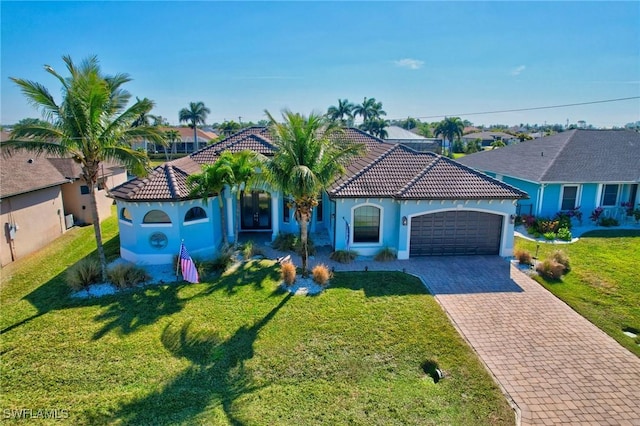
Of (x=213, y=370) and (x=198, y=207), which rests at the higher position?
(x=198, y=207)

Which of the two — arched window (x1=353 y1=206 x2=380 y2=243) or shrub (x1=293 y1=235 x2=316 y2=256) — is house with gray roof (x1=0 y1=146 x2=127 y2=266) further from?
arched window (x1=353 y1=206 x2=380 y2=243)

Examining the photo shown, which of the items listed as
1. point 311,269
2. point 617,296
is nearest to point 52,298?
point 311,269

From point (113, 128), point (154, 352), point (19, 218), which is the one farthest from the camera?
point (19, 218)

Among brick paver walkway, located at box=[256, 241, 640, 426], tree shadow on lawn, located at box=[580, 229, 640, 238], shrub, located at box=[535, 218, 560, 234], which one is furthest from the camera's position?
shrub, located at box=[535, 218, 560, 234]

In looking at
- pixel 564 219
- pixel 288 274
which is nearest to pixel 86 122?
pixel 288 274

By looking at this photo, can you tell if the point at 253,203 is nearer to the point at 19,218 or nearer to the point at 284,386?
the point at 19,218

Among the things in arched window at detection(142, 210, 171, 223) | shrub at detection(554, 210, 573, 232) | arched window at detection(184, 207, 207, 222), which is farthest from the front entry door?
shrub at detection(554, 210, 573, 232)
